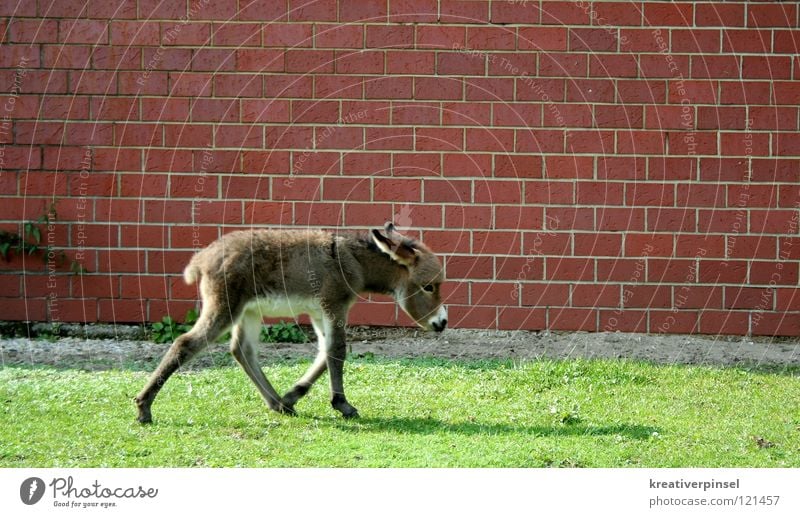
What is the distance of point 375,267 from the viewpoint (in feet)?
25.4

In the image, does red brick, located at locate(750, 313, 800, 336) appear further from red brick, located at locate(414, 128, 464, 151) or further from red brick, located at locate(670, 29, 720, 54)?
red brick, located at locate(414, 128, 464, 151)

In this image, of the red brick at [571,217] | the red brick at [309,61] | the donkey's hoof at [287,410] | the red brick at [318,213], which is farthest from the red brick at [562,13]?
the donkey's hoof at [287,410]

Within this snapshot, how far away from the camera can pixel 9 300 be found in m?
10.5

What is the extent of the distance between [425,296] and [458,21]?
3.49 m

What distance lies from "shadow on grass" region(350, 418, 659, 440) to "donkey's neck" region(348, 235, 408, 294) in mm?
946

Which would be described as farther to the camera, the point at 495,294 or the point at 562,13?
the point at 495,294

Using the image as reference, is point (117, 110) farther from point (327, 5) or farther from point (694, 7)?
point (694, 7)

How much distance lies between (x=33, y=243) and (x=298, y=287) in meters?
4.11

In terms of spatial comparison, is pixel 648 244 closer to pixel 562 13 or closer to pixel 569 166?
pixel 569 166

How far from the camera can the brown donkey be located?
281 inches

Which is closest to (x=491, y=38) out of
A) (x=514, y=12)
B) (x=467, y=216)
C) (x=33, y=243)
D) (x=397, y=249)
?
(x=514, y=12)

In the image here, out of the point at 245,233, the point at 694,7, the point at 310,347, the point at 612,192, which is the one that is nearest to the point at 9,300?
the point at 310,347

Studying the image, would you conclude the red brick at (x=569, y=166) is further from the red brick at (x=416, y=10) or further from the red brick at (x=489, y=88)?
the red brick at (x=416, y=10)

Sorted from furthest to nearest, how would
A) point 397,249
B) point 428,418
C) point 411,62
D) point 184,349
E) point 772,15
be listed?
point 411,62 < point 772,15 < point 397,249 < point 428,418 < point 184,349
